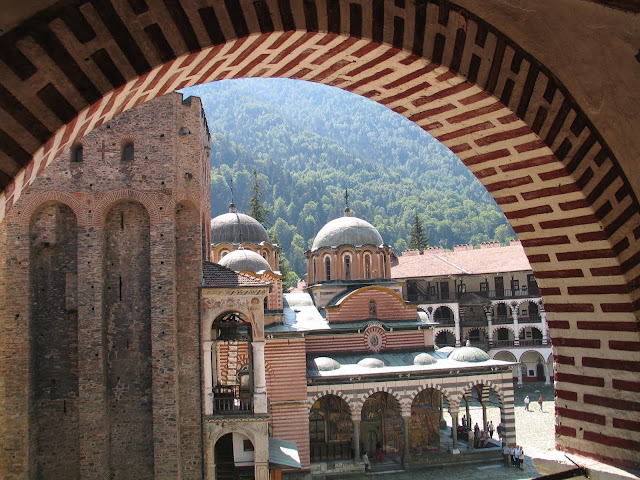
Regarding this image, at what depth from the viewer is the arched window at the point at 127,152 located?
1925cm

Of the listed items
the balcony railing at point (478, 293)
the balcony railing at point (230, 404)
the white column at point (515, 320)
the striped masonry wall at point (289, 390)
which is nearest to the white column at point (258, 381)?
the balcony railing at point (230, 404)

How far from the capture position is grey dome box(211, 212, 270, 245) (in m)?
34.2

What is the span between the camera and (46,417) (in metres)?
17.9

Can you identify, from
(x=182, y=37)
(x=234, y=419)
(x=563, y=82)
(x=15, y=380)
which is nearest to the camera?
(x=182, y=37)

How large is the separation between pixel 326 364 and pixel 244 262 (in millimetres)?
6269

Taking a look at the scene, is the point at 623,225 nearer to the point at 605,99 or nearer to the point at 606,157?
the point at 606,157

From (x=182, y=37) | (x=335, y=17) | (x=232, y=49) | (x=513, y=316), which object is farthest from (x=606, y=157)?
(x=513, y=316)

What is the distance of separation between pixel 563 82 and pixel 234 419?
1701cm

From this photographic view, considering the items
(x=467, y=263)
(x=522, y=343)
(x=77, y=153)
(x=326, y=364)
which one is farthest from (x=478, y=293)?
(x=77, y=153)

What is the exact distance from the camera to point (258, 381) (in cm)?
1953

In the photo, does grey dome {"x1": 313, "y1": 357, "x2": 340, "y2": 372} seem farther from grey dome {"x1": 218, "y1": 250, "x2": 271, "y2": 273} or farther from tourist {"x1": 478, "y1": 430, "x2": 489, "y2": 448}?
tourist {"x1": 478, "y1": 430, "x2": 489, "y2": 448}

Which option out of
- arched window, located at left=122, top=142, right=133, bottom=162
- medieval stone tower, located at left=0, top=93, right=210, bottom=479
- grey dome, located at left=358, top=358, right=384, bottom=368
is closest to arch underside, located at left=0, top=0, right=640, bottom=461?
medieval stone tower, located at left=0, top=93, right=210, bottom=479

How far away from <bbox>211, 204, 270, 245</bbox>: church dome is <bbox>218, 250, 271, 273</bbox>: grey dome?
437cm

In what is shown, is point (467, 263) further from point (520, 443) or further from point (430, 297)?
point (520, 443)
